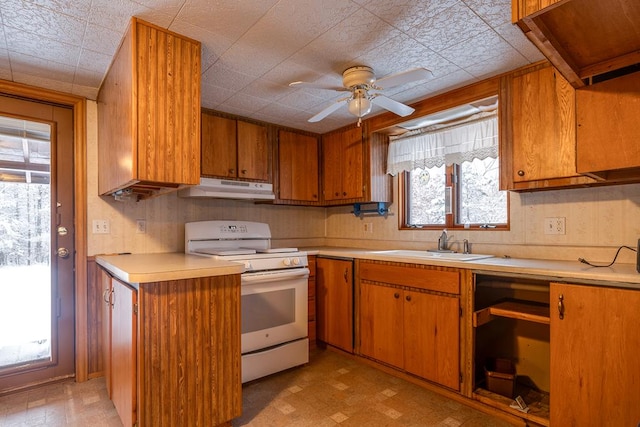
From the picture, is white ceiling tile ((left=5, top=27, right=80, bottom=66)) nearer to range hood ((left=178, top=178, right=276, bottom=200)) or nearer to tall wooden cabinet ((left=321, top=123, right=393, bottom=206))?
range hood ((left=178, top=178, right=276, bottom=200))

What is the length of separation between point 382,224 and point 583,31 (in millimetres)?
2571

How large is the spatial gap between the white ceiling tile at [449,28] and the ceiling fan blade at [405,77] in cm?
22

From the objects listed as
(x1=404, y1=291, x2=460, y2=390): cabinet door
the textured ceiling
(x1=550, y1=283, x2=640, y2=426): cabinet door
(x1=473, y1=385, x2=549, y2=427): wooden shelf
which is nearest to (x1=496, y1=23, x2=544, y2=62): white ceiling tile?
the textured ceiling

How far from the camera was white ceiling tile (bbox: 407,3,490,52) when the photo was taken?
1696 mm

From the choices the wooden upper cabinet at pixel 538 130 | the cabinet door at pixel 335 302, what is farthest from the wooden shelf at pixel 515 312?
the cabinet door at pixel 335 302

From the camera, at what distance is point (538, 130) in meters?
2.17

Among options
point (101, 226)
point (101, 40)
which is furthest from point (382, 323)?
point (101, 40)

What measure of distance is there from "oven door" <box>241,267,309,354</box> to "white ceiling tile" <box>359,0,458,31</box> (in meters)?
1.83

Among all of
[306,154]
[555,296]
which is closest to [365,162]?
[306,154]

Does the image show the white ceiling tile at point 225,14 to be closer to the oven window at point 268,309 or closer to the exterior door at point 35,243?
the exterior door at point 35,243

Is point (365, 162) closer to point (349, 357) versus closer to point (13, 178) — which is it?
point (349, 357)

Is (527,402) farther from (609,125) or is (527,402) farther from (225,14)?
(225,14)

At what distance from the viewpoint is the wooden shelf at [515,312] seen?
1.95 metres

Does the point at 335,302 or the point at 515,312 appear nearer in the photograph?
the point at 515,312
